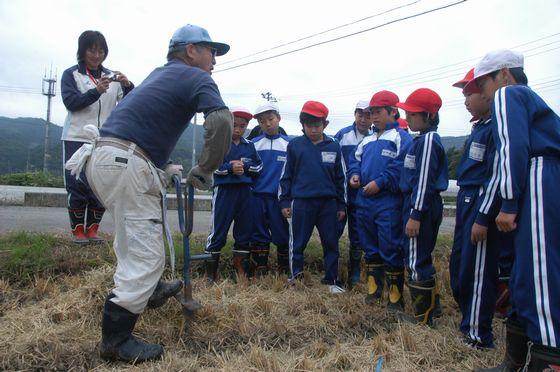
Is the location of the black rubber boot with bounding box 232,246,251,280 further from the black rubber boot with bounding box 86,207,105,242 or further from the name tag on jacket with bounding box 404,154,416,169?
the name tag on jacket with bounding box 404,154,416,169

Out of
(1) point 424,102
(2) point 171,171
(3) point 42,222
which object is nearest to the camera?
(2) point 171,171

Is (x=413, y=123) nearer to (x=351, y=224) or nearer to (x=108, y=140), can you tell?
(x=351, y=224)

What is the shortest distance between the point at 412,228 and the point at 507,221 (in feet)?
3.30

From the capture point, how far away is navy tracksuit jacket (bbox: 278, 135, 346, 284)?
470cm

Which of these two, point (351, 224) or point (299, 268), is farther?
point (351, 224)

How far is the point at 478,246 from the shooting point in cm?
309

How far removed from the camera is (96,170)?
280cm

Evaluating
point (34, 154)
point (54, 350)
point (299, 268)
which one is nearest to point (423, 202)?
point (299, 268)

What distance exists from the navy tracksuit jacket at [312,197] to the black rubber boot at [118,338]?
86.5 inches

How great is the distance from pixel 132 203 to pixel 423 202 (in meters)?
2.10

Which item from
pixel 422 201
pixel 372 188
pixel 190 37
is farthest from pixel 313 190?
pixel 190 37

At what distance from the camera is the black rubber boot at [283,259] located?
5.24 metres

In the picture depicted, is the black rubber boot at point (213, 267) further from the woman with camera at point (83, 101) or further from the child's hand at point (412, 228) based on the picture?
the child's hand at point (412, 228)

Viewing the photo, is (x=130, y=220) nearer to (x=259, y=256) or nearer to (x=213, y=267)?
(x=213, y=267)
